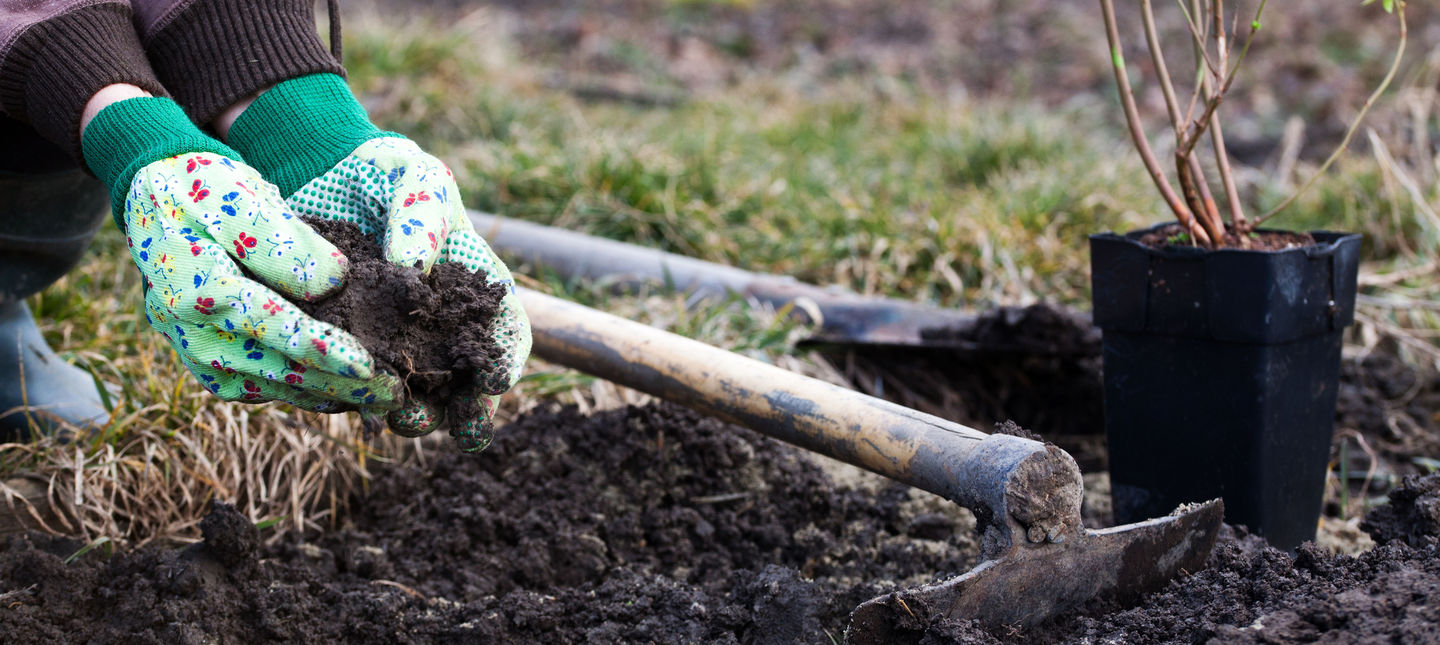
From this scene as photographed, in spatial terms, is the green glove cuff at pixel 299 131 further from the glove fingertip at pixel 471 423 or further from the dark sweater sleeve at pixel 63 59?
the glove fingertip at pixel 471 423

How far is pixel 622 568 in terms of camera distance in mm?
1925

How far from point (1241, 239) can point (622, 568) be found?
1.30 m

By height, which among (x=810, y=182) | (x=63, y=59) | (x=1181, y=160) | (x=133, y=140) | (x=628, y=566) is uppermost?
(x=63, y=59)

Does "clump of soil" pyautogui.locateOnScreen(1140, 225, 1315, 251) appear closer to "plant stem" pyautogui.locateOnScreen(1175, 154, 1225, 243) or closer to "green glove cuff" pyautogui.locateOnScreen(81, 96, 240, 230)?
"plant stem" pyautogui.locateOnScreen(1175, 154, 1225, 243)

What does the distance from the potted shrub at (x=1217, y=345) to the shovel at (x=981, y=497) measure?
0.29 m

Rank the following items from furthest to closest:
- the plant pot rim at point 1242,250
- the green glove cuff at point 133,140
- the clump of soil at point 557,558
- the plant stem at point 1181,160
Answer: the plant stem at point 1181,160 → the plant pot rim at point 1242,250 → the clump of soil at point 557,558 → the green glove cuff at point 133,140

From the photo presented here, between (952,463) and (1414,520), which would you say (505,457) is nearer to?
(952,463)

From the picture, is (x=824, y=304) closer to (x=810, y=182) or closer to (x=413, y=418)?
(x=810, y=182)

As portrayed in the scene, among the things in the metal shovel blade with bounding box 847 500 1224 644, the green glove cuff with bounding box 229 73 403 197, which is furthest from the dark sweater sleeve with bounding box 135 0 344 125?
the metal shovel blade with bounding box 847 500 1224 644

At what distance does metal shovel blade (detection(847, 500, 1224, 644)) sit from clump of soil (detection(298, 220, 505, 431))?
64cm

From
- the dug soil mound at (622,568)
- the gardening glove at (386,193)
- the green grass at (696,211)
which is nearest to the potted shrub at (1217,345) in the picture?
the dug soil mound at (622,568)

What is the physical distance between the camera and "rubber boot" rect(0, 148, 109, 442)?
6.98ft

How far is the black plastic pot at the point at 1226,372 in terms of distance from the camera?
70.9 inches

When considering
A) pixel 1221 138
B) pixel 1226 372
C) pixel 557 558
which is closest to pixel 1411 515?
pixel 1226 372
